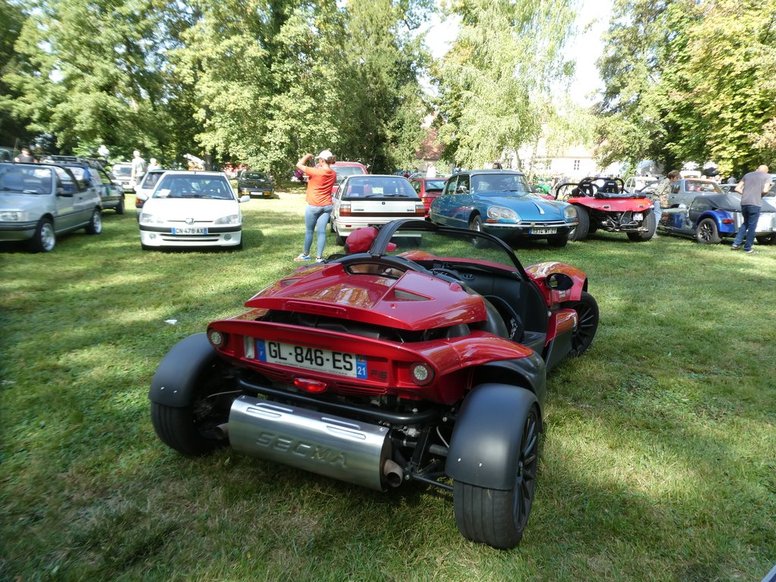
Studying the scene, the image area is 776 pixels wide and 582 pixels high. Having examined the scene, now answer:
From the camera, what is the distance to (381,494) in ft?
8.54

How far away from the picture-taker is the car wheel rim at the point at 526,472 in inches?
88.7

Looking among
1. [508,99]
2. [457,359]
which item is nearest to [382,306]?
[457,359]

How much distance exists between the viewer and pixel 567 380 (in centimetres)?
410

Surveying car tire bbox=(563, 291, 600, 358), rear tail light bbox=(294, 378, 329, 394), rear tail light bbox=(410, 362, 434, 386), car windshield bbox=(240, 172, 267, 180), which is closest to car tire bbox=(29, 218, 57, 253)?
rear tail light bbox=(294, 378, 329, 394)

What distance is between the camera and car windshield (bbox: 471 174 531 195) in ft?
36.0

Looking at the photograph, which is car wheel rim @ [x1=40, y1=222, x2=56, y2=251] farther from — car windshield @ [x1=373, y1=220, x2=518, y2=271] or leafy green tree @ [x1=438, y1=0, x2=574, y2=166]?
leafy green tree @ [x1=438, y1=0, x2=574, y2=166]

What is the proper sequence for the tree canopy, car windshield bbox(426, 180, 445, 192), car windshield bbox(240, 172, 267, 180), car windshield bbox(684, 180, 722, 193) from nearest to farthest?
1. car windshield bbox(684, 180, 722, 193)
2. car windshield bbox(426, 180, 445, 192)
3. car windshield bbox(240, 172, 267, 180)
4. the tree canopy

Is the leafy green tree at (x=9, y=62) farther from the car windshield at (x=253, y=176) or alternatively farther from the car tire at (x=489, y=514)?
the car tire at (x=489, y=514)

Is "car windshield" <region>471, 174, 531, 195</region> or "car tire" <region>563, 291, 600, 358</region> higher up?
"car windshield" <region>471, 174, 531, 195</region>

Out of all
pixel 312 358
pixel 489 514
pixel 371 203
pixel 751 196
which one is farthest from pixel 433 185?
pixel 489 514

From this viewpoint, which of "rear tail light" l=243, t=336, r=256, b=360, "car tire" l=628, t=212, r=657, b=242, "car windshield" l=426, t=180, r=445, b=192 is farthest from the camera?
"car windshield" l=426, t=180, r=445, b=192

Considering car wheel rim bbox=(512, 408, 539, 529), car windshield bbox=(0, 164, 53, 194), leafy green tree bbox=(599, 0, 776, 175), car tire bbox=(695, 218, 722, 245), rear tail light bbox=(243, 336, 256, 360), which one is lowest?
car tire bbox=(695, 218, 722, 245)

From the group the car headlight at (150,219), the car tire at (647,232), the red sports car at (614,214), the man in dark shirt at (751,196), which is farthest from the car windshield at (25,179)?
Answer: the man in dark shirt at (751,196)

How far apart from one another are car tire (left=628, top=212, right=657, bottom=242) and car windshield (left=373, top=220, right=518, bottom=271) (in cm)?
1046
